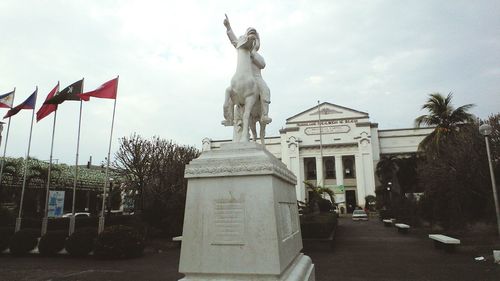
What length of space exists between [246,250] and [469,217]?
848 inches

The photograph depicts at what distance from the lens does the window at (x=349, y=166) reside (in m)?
50.0

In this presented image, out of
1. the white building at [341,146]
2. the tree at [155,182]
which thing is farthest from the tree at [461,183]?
the white building at [341,146]

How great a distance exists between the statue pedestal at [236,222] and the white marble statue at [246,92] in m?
0.75

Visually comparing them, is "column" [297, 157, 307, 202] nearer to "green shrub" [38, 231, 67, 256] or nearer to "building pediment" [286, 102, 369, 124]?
"building pediment" [286, 102, 369, 124]

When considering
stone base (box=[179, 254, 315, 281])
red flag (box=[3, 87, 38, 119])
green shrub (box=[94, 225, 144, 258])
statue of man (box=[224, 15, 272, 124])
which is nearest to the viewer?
stone base (box=[179, 254, 315, 281])

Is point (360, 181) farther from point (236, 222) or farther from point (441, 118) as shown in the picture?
point (236, 222)

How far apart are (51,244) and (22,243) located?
143cm

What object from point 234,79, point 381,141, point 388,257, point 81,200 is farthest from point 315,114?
point 234,79

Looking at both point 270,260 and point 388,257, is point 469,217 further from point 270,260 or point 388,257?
point 270,260

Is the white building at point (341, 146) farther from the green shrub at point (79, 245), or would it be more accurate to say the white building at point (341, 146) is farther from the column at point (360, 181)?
the green shrub at point (79, 245)

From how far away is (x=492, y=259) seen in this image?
10.8 m

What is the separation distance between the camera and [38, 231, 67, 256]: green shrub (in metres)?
13.8

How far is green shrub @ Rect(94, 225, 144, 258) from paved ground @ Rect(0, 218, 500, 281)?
17.5 inches

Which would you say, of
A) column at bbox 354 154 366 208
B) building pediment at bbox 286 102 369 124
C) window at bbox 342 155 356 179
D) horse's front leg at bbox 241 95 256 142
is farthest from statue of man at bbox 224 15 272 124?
window at bbox 342 155 356 179
